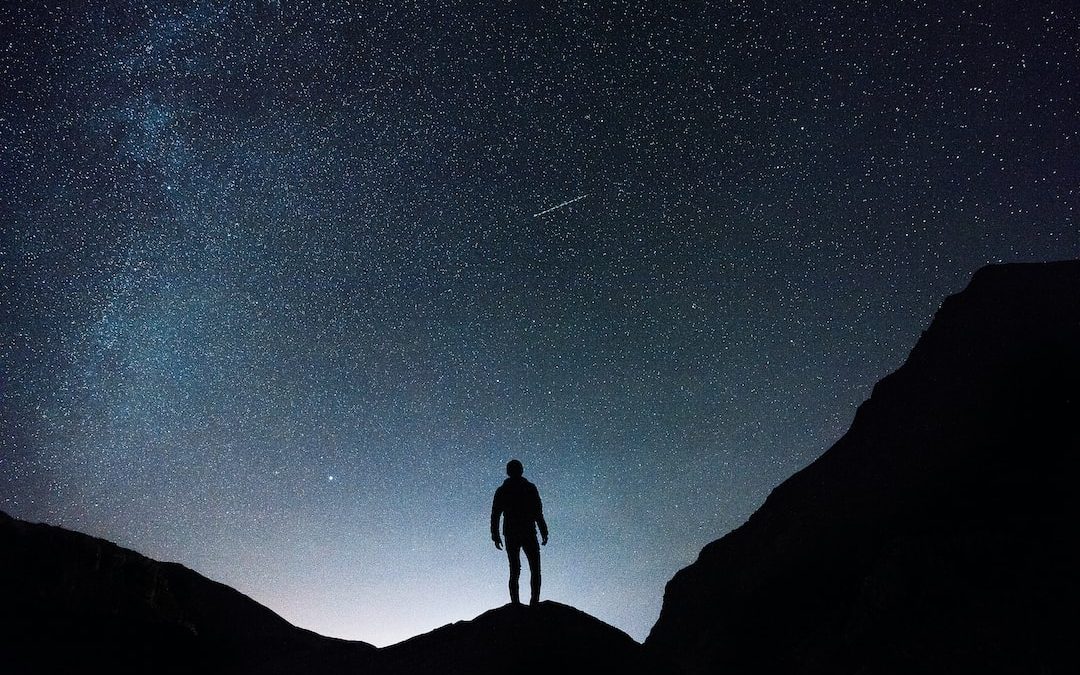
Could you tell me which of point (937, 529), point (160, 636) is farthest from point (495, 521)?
point (937, 529)

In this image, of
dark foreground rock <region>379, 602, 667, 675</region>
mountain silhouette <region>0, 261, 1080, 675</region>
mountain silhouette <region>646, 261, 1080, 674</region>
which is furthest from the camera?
mountain silhouette <region>646, 261, 1080, 674</region>

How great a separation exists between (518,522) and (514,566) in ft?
2.72

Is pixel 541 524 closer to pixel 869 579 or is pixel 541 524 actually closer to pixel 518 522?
pixel 518 522

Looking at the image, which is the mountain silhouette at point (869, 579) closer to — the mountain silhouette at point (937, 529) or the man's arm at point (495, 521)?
the mountain silhouette at point (937, 529)

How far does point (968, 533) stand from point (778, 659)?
562 cm

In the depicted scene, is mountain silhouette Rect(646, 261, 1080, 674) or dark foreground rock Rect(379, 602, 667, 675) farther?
mountain silhouette Rect(646, 261, 1080, 674)

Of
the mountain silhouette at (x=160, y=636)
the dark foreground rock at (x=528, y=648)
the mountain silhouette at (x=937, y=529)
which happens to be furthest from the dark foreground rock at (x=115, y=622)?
the mountain silhouette at (x=937, y=529)

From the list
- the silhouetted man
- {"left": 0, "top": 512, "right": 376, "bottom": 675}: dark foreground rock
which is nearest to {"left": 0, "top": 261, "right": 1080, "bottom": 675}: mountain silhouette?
{"left": 0, "top": 512, "right": 376, "bottom": 675}: dark foreground rock

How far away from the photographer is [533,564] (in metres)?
9.27

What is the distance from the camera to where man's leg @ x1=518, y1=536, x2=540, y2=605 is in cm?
913

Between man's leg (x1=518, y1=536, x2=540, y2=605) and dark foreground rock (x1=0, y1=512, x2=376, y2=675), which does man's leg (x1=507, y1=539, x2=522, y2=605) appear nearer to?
man's leg (x1=518, y1=536, x2=540, y2=605)

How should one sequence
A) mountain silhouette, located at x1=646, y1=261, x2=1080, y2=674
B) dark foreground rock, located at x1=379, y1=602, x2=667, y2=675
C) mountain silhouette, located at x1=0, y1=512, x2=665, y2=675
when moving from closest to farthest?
1. dark foreground rock, located at x1=379, y1=602, x2=667, y2=675
2. mountain silhouette, located at x1=0, y1=512, x2=665, y2=675
3. mountain silhouette, located at x1=646, y1=261, x2=1080, y2=674

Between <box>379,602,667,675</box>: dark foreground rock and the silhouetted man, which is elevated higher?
the silhouetted man

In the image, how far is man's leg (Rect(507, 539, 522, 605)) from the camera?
30.0 ft
